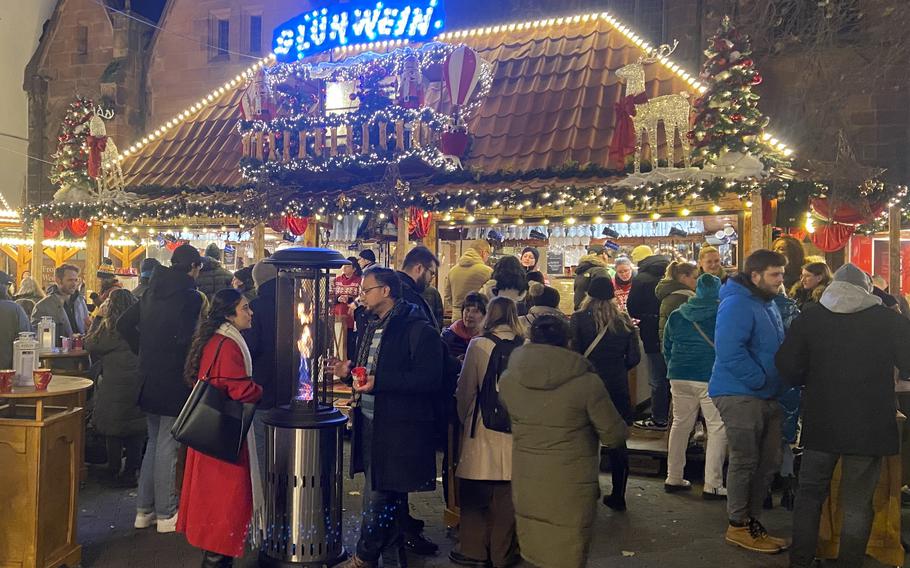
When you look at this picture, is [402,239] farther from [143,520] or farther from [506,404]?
[506,404]

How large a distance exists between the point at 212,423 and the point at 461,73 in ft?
23.8

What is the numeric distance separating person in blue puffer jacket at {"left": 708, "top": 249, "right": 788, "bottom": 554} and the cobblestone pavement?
0.34m

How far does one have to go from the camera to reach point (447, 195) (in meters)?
10.3

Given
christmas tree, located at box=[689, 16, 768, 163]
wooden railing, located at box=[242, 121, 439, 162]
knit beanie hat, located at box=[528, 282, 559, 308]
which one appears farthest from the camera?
wooden railing, located at box=[242, 121, 439, 162]

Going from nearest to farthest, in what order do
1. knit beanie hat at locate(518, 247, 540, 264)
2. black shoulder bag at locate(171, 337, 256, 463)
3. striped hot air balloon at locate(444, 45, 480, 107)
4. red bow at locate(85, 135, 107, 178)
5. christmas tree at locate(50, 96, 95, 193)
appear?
black shoulder bag at locate(171, 337, 256, 463) < striped hot air balloon at locate(444, 45, 480, 107) < knit beanie hat at locate(518, 247, 540, 264) < red bow at locate(85, 135, 107, 178) < christmas tree at locate(50, 96, 95, 193)

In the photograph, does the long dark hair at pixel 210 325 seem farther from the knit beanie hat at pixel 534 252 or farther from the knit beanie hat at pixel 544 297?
the knit beanie hat at pixel 534 252

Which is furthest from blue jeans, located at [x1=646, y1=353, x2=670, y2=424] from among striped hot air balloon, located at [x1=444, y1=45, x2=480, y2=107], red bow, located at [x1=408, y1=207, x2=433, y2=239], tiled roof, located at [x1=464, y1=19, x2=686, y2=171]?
red bow, located at [x1=408, y1=207, x2=433, y2=239]

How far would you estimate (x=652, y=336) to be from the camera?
785cm

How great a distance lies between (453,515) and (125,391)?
316 cm

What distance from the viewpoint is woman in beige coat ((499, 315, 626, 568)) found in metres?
3.71

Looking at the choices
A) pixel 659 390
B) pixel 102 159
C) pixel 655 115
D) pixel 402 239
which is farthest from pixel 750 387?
pixel 102 159

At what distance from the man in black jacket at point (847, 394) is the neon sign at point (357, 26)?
8.35m

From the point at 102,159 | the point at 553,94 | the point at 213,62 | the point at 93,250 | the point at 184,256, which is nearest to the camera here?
the point at 184,256

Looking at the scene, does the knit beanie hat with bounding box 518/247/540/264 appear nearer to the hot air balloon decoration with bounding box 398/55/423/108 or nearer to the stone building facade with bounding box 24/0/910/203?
the hot air balloon decoration with bounding box 398/55/423/108
